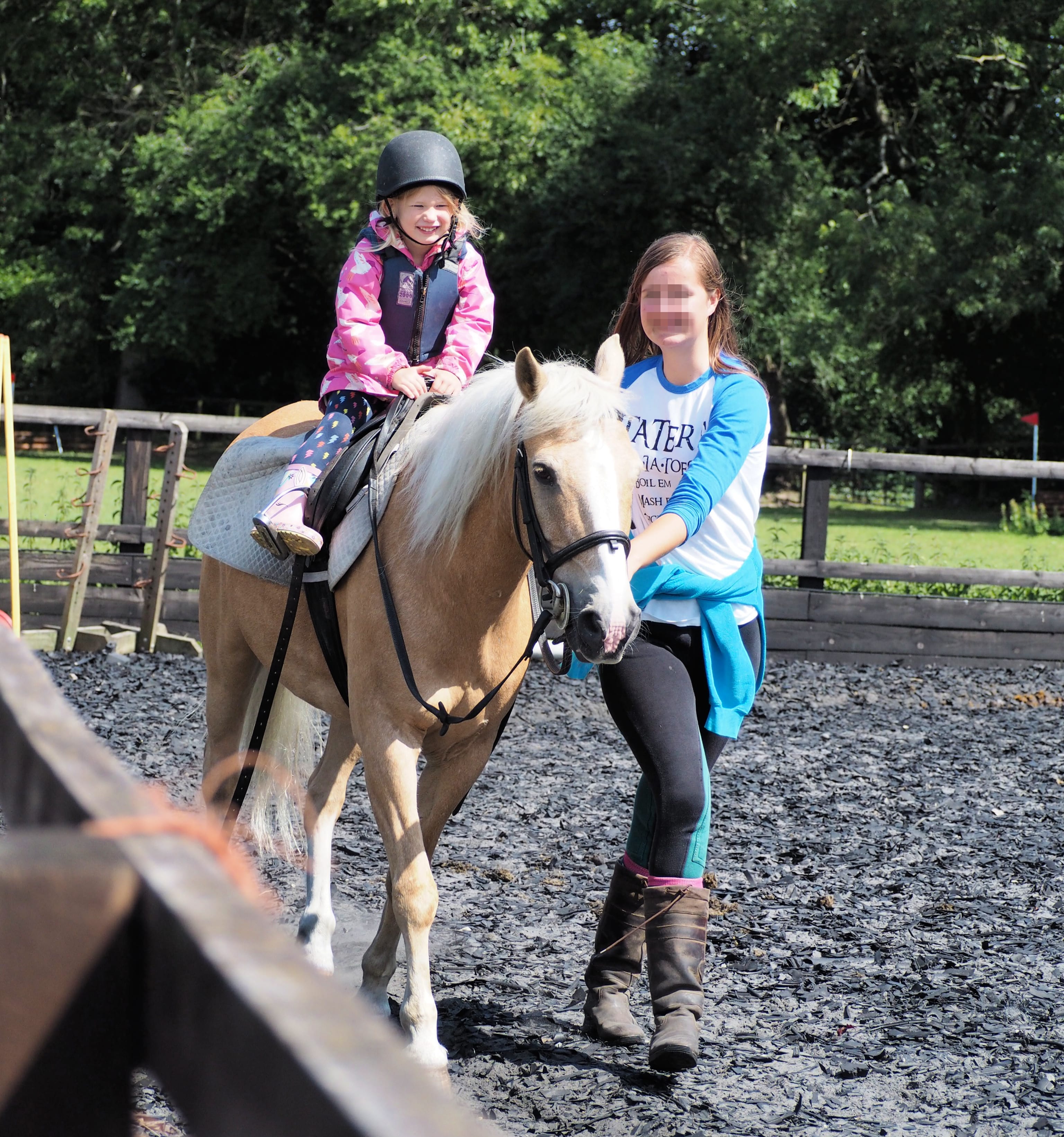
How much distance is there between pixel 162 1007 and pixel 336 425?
10.0 feet

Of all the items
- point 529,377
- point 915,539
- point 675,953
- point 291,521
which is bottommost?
point 675,953

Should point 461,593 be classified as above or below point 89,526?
above

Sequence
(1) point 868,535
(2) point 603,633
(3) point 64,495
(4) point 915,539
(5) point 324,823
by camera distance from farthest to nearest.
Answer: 1. (1) point 868,535
2. (4) point 915,539
3. (3) point 64,495
4. (5) point 324,823
5. (2) point 603,633

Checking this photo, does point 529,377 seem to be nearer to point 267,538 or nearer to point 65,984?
point 267,538

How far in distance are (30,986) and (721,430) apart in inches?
104

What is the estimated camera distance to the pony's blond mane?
9.20ft

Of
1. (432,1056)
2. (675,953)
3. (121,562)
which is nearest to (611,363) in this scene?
(675,953)

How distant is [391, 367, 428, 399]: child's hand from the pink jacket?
0.13ft

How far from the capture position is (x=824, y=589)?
31.3 feet

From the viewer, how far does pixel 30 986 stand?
2.33ft

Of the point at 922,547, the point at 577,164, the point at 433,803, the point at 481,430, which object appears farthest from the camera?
the point at 577,164

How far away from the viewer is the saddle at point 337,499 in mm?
3465

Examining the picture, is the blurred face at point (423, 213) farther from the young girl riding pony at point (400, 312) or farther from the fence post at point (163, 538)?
the fence post at point (163, 538)

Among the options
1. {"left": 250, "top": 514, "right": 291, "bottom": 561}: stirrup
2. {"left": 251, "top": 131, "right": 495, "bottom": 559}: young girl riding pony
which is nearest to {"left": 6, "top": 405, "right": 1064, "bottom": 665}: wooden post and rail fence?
{"left": 251, "top": 131, "right": 495, "bottom": 559}: young girl riding pony
